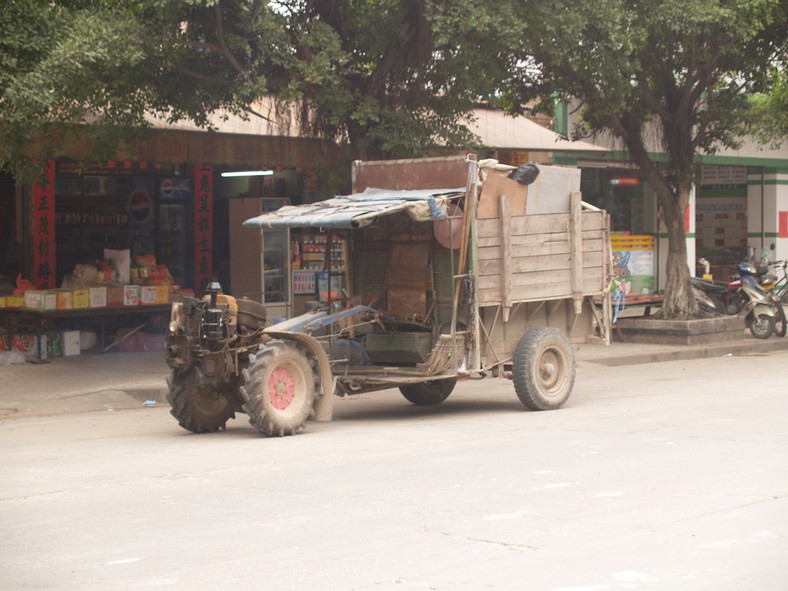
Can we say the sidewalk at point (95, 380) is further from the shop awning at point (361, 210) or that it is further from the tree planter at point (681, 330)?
the shop awning at point (361, 210)

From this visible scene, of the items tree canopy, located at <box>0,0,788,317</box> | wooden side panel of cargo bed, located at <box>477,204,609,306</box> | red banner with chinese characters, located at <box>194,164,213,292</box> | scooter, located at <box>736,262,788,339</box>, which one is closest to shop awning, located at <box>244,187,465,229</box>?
wooden side panel of cargo bed, located at <box>477,204,609,306</box>

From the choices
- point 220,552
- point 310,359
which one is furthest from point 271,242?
point 220,552

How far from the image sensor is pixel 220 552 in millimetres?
6020

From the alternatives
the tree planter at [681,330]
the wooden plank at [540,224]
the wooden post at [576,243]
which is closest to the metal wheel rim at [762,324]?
the tree planter at [681,330]

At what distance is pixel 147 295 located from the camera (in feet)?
56.4

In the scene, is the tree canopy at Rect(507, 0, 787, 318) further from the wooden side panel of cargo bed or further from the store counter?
the store counter

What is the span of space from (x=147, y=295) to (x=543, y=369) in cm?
775

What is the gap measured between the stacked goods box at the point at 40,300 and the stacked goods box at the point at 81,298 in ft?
1.17

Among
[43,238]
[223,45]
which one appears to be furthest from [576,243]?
[43,238]

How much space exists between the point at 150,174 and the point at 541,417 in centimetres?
1042

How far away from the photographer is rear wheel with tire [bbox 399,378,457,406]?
12641 millimetres

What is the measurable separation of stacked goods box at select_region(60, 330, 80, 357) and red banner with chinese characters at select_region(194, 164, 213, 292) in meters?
3.50

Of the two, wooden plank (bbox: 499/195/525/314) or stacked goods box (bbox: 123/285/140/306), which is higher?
wooden plank (bbox: 499/195/525/314)

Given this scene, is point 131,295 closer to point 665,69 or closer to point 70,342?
point 70,342
